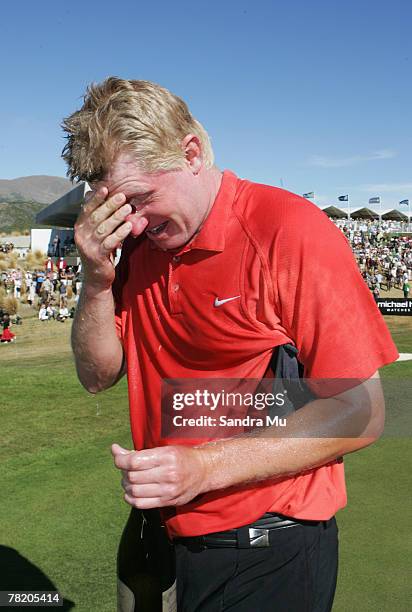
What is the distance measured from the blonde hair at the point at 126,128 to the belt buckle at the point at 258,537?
1065 mm

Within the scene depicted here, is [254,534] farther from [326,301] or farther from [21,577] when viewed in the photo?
[21,577]

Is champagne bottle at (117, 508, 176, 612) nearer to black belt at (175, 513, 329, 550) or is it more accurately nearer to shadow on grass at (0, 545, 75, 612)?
black belt at (175, 513, 329, 550)

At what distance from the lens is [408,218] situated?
6366 cm

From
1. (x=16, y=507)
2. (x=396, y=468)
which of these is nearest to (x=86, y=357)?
(x=16, y=507)

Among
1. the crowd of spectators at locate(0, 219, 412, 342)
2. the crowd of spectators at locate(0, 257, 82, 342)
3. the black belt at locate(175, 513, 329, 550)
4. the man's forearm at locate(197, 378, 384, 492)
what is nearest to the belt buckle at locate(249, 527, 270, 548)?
the black belt at locate(175, 513, 329, 550)

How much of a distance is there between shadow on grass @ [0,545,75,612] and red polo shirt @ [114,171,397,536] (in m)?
2.26

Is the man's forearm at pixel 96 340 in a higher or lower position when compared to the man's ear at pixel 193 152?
lower

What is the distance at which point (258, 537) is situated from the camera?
2.01 metres

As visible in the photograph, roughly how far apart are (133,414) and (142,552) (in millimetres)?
600

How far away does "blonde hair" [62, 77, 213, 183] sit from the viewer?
1795 millimetres

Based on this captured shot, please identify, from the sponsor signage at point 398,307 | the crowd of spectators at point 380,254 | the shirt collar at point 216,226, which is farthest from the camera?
the crowd of spectators at point 380,254

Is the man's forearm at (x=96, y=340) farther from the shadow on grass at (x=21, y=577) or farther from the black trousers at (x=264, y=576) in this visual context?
the shadow on grass at (x=21, y=577)

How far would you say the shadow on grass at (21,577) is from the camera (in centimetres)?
404

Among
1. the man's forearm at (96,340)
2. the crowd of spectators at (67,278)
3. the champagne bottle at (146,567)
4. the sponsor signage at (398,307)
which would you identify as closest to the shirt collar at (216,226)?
the man's forearm at (96,340)
